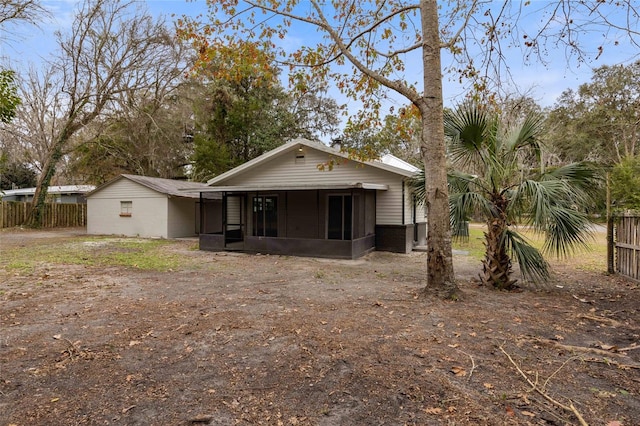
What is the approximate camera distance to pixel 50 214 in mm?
21078

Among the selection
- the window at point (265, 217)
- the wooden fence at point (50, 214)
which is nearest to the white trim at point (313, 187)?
the window at point (265, 217)

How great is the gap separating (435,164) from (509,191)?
1.79 m

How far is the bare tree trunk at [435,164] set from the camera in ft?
18.4

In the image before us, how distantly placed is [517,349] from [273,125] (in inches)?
926

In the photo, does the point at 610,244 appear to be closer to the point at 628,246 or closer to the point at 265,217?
the point at 628,246

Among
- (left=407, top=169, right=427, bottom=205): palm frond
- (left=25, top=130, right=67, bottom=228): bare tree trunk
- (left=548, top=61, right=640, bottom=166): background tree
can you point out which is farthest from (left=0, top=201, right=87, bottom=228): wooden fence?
(left=548, top=61, right=640, bottom=166): background tree

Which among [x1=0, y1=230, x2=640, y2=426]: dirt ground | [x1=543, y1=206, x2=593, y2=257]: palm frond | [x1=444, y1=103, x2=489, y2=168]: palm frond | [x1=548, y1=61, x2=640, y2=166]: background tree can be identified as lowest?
[x1=0, y1=230, x2=640, y2=426]: dirt ground

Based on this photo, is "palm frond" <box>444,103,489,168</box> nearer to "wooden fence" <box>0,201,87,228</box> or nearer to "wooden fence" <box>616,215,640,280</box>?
"wooden fence" <box>616,215,640,280</box>

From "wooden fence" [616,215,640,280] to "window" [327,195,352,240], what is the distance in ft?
22.8

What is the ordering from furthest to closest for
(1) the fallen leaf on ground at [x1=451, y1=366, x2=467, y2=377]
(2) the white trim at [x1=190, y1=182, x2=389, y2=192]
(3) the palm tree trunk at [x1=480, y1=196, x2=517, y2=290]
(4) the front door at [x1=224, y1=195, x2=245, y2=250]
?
(4) the front door at [x1=224, y1=195, x2=245, y2=250] → (2) the white trim at [x1=190, y1=182, x2=389, y2=192] → (3) the palm tree trunk at [x1=480, y1=196, x2=517, y2=290] → (1) the fallen leaf on ground at [x1=451, y1=366, x2=467, y2=377]

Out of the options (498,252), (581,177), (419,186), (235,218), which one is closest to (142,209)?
(235,218)

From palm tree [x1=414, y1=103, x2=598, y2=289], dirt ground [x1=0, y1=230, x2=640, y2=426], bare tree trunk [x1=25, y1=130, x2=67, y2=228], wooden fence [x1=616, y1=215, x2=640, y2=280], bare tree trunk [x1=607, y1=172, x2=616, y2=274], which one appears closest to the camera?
dirt ground [x1=0, y1=230, x2=640, y2=426]

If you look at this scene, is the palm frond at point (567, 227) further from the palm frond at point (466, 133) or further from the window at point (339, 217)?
the window at point (339, 217)

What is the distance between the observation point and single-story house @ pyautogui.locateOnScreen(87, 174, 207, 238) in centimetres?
1670
